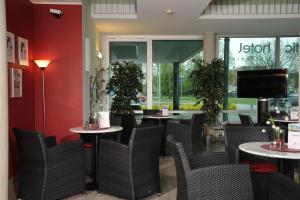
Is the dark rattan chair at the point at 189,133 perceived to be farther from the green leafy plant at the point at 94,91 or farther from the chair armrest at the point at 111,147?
the chair armrest at the point at 111,147

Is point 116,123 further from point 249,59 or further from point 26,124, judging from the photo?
point 249,59

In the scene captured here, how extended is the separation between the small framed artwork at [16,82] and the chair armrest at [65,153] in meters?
1.32

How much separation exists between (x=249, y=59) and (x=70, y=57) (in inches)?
204

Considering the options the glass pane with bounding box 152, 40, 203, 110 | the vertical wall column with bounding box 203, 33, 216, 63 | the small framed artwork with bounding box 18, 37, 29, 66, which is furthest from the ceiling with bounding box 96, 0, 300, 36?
the small framed artwork with bounding box 18, 37, 29, 66

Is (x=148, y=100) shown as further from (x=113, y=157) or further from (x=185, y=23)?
(x=113, y=157)

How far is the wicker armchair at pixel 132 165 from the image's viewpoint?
358 centimetres

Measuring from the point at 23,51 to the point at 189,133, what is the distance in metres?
3.03

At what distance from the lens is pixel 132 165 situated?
359 centimetres

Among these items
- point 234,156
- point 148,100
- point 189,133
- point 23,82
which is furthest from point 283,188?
point 148,100

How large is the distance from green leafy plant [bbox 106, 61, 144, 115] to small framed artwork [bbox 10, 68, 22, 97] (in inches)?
108

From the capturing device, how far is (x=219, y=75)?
735cm

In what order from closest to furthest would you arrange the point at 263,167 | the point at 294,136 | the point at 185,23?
the point at 294,136, the point at 263,167, the point at 185,23

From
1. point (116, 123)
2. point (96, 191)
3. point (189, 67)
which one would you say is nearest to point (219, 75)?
point (189, 67)

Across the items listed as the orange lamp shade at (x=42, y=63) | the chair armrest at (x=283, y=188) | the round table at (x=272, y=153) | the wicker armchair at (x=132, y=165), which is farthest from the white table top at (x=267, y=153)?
the orange lamp shade at (x=42, y=63)
